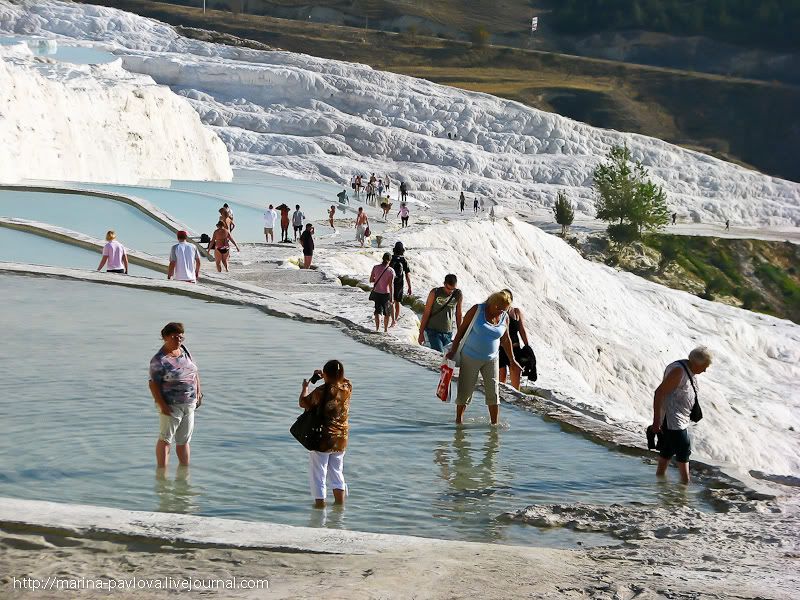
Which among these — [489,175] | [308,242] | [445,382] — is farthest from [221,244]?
[489,175]

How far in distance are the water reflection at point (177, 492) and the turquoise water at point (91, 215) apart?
13789mm

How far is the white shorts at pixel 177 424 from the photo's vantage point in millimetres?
7367

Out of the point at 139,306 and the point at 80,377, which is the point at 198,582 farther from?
the point at 139,306

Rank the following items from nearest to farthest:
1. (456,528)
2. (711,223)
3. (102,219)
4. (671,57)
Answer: (456,528) < (102,219) < (711,223) < (671,57)

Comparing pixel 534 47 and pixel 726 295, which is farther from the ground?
pixel 534 47

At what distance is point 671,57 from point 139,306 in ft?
332

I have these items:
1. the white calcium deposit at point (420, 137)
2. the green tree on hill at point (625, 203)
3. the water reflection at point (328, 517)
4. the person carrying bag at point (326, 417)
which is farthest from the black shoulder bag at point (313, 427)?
the white calcium deposit at point (420, 137)

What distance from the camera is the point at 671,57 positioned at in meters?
109

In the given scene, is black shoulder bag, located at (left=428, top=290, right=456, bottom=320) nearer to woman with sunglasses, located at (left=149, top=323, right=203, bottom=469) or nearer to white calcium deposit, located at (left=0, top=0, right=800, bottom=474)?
white calcium deposit, located at (left=0, top=0, right=800, bottom=474)

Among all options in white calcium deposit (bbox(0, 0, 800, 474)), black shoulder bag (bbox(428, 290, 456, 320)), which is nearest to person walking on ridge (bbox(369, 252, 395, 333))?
white calcium deposit (bbox(0, 0, 800, 474))

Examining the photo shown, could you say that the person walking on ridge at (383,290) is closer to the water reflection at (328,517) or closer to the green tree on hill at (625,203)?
the water reflection at (328,517)

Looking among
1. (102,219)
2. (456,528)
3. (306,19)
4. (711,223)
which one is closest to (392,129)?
(711,223)

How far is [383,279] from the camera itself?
13.3m

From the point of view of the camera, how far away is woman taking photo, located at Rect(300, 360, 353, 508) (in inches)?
268
